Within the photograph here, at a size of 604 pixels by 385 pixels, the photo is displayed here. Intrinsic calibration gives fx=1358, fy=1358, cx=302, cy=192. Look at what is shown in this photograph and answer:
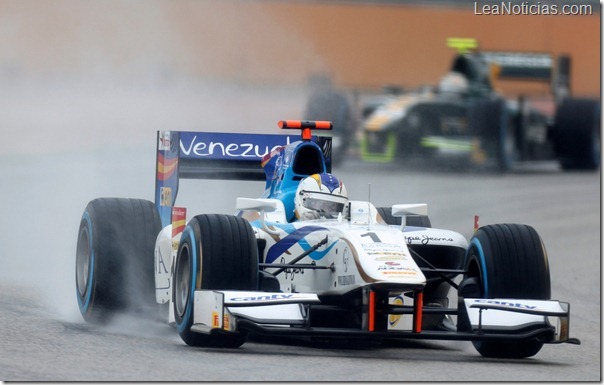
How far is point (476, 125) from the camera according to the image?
26.4 meters

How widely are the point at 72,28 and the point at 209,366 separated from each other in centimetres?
1428

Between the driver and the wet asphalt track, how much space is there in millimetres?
1202

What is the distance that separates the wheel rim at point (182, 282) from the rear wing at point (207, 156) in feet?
6.75

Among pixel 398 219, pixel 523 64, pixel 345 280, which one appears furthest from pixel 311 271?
pixel 523 64

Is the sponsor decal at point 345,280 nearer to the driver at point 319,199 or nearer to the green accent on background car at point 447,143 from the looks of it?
the driver at point 319,199

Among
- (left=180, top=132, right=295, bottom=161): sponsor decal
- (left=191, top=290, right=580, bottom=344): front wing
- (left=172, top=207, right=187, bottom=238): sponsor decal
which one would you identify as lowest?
(left=191, top=290, right=580, bottom=344): front wing

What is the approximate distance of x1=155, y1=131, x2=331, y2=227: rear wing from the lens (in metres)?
12.1

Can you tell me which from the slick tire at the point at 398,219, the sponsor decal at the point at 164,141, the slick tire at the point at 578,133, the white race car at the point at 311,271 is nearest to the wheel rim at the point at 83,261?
the white race car at the point at 311,271

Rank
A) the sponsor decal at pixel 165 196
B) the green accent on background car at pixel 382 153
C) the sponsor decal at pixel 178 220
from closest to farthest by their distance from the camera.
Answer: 1. the sponsor decal at pixel 178 220
2. the sponsor decal at pixel 165 196
3. the green accent on background car at pixel 382 153

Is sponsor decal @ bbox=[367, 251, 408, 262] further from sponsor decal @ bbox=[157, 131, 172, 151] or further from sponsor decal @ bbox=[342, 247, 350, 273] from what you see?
sponsor decal @ bbox=[157, 131, 172, 151]

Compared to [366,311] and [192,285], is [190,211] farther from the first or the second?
[366,311]

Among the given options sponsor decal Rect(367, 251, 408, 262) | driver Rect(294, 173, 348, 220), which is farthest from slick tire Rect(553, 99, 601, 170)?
sponsor decal Rect(367, 251, 408, 262)

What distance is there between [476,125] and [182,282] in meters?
17.0

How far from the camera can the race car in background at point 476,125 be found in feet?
86.5
